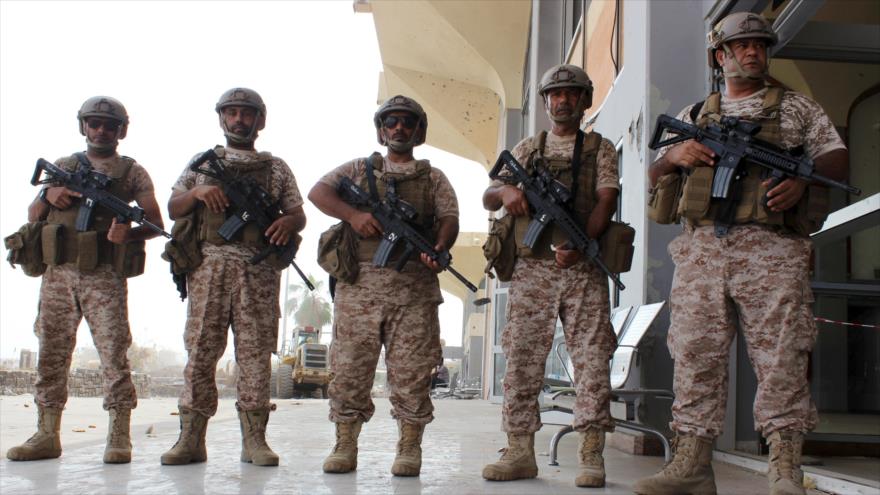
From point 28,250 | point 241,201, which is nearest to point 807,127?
point 241,201

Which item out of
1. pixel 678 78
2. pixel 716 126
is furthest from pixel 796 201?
pixel 678 78

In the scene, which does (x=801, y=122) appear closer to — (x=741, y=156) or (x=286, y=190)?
(x=741, y=156)

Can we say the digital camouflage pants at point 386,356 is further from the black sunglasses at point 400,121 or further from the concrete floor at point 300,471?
the black sunglasses at point 400,121

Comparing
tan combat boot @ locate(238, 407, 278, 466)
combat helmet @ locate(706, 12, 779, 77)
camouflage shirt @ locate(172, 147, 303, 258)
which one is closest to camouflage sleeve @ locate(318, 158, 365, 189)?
camouflage shirt @ locate(172, 147, 303, 258)

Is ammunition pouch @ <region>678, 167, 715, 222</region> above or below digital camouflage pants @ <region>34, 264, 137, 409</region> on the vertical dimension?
above

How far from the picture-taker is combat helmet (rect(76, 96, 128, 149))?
4.71m

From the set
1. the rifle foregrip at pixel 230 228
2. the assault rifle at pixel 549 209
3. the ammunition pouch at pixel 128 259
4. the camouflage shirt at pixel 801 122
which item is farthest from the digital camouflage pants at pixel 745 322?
the ammunition pouch at pixel 128 259

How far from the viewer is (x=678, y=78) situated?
550cm

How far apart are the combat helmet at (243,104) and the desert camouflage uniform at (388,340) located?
98 centimetres

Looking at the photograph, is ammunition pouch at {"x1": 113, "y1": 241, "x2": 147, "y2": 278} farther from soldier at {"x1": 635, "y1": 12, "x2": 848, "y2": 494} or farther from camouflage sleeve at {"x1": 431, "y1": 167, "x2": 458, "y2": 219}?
soldier at {"x1": 635, "y1": 12, "x2": 848, "y2": 494}

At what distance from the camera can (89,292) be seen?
4590mm

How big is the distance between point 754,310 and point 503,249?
1241 millimetres

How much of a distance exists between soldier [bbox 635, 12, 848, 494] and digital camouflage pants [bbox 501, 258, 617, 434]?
1.50ft

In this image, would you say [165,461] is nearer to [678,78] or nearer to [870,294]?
[678,78]
